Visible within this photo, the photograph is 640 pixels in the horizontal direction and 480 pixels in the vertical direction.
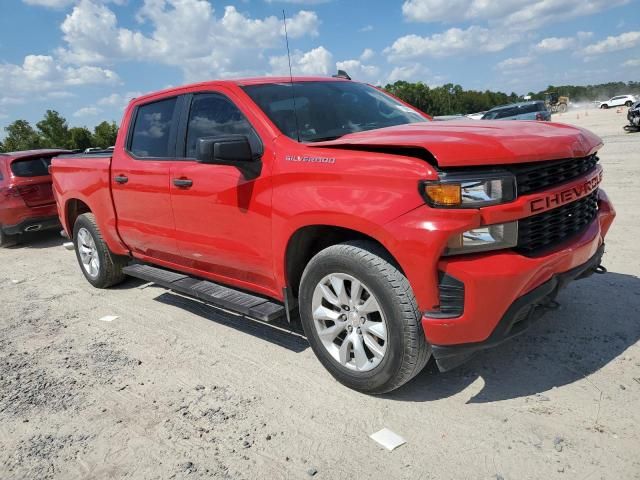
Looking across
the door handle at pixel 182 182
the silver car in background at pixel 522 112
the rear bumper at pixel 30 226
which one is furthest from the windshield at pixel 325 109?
the silver car in background at pixel 522 112

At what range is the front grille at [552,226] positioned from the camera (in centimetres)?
274

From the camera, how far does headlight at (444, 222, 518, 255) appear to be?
262 cm

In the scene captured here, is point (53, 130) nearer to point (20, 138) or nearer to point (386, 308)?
point (20, 138)

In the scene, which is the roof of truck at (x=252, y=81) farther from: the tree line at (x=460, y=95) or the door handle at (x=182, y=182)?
the tree line at (x=460, y=95)

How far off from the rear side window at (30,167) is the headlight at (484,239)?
8464 mm

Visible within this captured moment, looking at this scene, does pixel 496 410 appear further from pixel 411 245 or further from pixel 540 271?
pixel 411 245

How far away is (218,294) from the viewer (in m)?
4.07

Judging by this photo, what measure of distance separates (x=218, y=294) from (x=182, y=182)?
0.92 meters

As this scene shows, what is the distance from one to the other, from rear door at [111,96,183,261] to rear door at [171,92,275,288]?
16 cm

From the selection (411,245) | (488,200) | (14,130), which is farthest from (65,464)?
(14,130)

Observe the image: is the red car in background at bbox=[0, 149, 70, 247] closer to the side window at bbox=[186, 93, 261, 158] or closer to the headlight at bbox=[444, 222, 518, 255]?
the side window at bbox=[186, 93, 261, 158]

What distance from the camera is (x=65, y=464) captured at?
9.31 ft

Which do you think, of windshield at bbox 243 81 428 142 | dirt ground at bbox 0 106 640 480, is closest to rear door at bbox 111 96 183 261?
dirt ground at bbox 0 106 640 480

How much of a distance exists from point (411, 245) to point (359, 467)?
1.11 metres
